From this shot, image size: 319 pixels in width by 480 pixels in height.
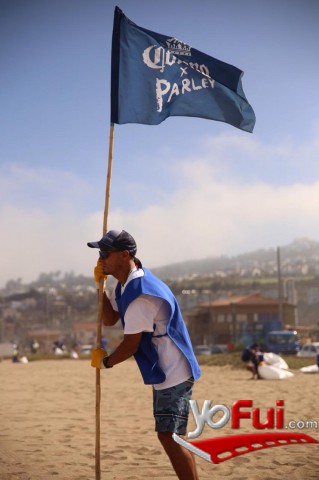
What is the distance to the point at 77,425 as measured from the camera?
339 inches

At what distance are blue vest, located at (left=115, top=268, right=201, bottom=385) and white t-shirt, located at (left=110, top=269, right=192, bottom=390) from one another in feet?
0.09

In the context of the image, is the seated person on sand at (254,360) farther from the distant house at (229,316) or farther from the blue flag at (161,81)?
the distant house at (229,316)

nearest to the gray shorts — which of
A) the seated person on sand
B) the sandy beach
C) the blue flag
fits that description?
the sandy beach

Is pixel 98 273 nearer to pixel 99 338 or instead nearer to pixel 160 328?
pixel 99 338

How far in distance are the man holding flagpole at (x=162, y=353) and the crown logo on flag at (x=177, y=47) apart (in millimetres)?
2314

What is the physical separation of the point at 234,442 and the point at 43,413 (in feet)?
12.3

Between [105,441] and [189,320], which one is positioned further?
[189,320]

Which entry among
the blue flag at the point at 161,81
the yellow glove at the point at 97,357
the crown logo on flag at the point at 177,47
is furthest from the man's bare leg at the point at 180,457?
the crown logo on flag at the point at 177,47

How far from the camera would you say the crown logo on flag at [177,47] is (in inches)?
218

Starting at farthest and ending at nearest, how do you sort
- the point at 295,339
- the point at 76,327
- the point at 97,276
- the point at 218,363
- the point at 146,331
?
the point at 76,327 → the point at 295,339 → the point at 218,363 → the point at 97,276 → the point at 146,331

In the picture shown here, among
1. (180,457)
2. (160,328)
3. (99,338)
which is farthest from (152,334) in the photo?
(99,338)

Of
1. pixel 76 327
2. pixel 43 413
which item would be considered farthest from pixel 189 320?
pixel 43 413

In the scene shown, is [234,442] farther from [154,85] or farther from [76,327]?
[76,327]

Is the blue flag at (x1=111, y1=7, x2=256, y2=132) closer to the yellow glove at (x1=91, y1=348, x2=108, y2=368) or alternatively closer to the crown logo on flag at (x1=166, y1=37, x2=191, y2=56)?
the crown logo on flag at (x1=166, y1=37, x2=191, y2=56)
